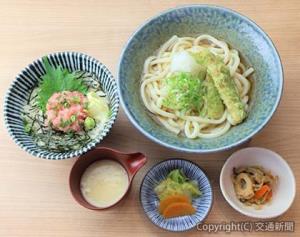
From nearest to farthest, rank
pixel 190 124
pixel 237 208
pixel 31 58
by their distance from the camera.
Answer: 1. pixel 237 208
2. pixel 190 124
3. pixel 31 58

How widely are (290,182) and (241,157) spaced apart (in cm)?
15

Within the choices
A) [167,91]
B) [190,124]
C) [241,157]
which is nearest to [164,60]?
[167,91]

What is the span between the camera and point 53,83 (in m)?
1.29

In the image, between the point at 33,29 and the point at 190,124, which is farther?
the point at 33,29

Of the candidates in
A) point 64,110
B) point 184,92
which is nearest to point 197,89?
point 184,92

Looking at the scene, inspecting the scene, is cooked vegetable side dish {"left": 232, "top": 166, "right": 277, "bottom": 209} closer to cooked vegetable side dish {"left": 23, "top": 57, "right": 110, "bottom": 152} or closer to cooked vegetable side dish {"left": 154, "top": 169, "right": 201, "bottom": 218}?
cooked vegetable side dish {"left": 154, "top": 169, "right": 201, "bottom": 218}

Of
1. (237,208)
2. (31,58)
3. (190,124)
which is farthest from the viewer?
(31,58)

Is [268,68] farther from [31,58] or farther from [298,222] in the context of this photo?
[31,58]

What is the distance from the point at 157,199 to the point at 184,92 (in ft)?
1.05

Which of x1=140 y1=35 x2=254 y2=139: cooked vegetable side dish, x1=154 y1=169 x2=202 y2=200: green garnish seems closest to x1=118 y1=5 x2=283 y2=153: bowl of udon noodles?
x1=140 y1=35 x2=254 y2=139: cooked vegetable side dish

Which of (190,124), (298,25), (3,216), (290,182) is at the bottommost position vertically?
(3,216)

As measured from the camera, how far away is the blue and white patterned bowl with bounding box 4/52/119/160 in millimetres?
1192

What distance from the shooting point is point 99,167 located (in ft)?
4.11

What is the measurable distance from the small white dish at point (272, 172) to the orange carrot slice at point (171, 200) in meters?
0.11
